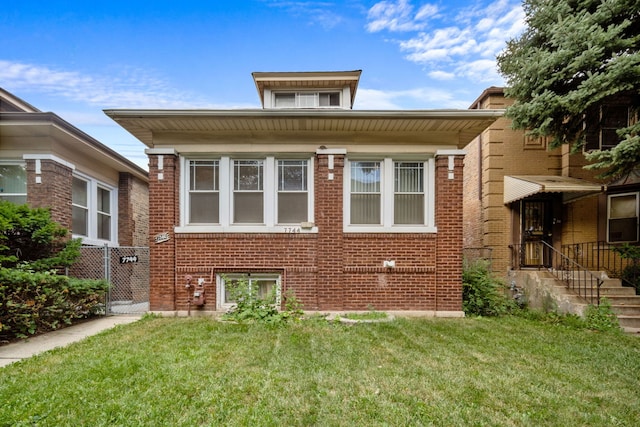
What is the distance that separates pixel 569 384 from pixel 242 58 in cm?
1222

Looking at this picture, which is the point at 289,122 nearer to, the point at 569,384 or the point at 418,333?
the point at 418,333

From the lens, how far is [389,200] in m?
7.16

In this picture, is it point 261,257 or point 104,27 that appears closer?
point 261,257

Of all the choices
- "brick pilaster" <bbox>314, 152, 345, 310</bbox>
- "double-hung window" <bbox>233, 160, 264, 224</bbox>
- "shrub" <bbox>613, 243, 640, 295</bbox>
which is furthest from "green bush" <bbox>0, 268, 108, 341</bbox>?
"shrub" <bbox>613, 243, 640, 295</bbox>

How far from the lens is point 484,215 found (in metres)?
9.53

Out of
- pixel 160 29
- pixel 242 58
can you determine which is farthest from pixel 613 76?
pixel 160 29

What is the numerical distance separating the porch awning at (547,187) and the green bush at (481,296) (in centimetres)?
237

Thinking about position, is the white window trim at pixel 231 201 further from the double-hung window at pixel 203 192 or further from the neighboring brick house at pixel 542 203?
the neighboring brick house at pixel 542 203

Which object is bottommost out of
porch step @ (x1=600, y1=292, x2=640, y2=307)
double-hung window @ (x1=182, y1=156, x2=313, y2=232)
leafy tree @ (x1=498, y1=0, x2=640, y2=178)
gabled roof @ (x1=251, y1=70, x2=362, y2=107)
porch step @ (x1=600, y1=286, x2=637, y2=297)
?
porch step @ (x1=600, y1=292, x2=640, y2=307)

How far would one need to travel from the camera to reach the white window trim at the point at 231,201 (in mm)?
7031

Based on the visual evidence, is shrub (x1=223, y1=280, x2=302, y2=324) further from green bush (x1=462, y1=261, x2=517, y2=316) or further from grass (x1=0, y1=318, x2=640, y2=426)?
green bush (x1=462, y1=261, x2=517, y2=316)

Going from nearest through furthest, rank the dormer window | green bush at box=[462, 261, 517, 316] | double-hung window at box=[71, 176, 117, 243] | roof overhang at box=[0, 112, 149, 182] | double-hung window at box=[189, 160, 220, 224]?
1. roof overhang at box=[0, 112, 149, 182]
2. double-hung window at box=[189, 160, 220, 224]
3. green bush at box=[462, 261, 517, 316]
4. double-hung window at box=[71, 176, 117, 243]
5. the dormer window

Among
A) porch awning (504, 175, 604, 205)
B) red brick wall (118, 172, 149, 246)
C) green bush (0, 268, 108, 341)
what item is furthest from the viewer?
red brick wall (118, 172, 149, 246)

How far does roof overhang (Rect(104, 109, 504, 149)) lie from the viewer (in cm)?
641
